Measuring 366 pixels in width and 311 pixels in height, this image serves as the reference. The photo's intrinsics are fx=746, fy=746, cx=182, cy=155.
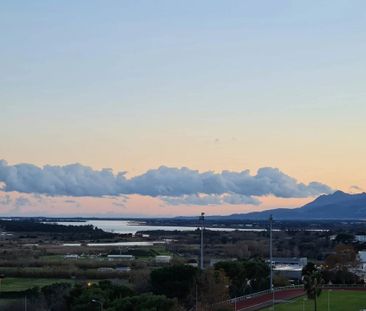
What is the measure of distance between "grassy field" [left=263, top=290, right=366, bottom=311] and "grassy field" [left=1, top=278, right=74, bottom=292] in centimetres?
2868

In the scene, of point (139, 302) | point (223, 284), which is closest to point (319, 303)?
point (223, 284)

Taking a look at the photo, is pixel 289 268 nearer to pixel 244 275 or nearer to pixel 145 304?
pixel 244 275

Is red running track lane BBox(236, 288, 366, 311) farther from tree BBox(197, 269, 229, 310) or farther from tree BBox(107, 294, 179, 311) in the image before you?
tree BBox(107, 294, 179, 311)

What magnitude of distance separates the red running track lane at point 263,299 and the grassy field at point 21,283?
970 inches

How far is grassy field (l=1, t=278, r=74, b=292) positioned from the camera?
7994 centimetres

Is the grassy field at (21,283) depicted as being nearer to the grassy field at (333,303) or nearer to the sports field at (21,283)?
the sports field at (21,283)

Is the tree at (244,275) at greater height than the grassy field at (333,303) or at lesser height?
greater

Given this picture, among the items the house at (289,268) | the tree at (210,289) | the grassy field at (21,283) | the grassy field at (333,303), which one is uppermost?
the tree at (210,289)

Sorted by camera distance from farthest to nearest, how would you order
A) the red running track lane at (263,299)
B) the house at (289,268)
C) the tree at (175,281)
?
the house at (289,268)
the red running track lane at (263,299)
the tree at (175,281)

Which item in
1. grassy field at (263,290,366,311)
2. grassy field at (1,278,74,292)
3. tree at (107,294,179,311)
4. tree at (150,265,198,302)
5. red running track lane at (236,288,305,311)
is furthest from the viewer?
grassy field at (1,278,74,292)

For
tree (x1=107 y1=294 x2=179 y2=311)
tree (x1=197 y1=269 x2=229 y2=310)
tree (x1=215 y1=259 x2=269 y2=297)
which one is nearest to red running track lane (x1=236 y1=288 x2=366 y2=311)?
tree (x1=215 y1=259 x2=269 y2=297)

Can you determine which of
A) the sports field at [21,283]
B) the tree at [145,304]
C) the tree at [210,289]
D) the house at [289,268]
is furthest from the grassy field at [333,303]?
the sports field at [21,283]

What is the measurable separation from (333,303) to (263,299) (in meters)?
6.59

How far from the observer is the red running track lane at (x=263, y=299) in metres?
63.8
